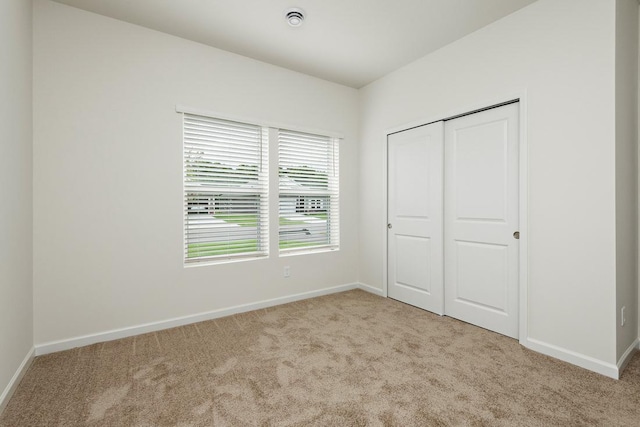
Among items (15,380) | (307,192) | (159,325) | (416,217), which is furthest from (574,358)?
(15,380)

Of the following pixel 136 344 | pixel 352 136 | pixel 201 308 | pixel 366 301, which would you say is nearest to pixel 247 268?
pixel 201 308

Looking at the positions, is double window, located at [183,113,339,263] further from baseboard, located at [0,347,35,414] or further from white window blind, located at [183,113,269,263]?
baseboard, located at [0,347,35,414]

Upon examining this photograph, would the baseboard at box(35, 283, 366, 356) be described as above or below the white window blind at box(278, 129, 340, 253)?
below

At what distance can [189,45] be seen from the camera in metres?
3.06

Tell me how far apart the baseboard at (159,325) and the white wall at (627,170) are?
2799mm

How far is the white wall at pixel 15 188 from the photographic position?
1822 mm

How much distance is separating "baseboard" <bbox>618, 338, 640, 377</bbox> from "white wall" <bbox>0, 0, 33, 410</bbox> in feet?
12.8

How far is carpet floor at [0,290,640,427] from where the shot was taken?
1719 millimetres

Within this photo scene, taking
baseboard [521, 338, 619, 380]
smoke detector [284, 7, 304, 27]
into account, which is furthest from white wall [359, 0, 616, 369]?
smoke detector [284, 7, 304, 27]

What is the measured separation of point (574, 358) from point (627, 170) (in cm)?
142

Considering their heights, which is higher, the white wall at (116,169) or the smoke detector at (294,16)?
the smoke detector at (294,16)

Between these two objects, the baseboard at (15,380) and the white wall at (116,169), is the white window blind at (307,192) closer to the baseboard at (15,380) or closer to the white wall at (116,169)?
the white wall at (116,169)

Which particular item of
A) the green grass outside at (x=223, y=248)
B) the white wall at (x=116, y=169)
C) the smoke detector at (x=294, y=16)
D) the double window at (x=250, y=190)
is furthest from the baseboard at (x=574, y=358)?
the smoke detector at (x=294, y=16)

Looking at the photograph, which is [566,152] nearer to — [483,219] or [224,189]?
[483,219]
